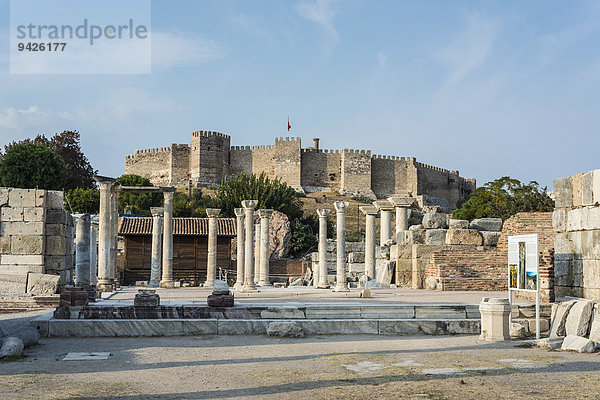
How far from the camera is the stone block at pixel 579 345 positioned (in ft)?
31.5

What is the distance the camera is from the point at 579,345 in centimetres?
967

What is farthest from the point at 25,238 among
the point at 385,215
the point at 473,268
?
the point at 385,215

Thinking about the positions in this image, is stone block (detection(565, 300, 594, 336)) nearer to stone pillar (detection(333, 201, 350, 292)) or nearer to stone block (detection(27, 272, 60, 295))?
stone pillar (detection(333, 201, 350, 292))

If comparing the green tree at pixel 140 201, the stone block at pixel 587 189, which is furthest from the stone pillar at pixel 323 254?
the green tree at pixel 140 201

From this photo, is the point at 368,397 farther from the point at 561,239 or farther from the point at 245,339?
the point at 561,239

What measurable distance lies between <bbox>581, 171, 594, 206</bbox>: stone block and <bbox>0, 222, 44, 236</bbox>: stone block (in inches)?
463

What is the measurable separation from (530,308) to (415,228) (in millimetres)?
9086

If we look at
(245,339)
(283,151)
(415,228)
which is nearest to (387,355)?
(245,339)

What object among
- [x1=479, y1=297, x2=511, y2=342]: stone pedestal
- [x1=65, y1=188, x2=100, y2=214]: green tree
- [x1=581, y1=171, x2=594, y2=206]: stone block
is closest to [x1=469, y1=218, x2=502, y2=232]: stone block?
[x1=581, y1=171, x2=594, y2=206]: stone block

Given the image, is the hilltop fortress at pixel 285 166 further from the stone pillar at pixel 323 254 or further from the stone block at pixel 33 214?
the stone block at pixel 33 214

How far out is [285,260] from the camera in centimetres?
4003

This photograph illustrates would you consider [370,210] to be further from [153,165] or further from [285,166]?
[153,165]

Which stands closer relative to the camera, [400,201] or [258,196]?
[400,201]

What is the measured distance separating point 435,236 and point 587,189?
8828 mm
